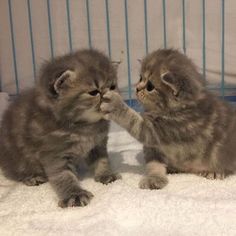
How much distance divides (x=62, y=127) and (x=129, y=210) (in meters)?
0.41

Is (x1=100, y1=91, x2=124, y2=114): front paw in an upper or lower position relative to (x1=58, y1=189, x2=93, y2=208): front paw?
upper

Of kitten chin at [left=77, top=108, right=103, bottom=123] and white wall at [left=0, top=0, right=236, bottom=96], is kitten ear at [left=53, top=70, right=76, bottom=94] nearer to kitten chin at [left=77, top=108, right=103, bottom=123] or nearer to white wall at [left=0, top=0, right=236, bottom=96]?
kitten chin at [left=77, top=108, right=103, bottom=123]

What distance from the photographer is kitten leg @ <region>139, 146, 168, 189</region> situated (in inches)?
73.8

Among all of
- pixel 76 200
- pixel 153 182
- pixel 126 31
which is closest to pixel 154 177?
pixel 153 182

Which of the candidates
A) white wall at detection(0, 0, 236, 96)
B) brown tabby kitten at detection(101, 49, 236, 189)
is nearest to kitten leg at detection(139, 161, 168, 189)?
brown tabby kitten at detection(101, 49, 236, 189)

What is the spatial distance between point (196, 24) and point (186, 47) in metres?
0.14

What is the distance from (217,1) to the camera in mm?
2734

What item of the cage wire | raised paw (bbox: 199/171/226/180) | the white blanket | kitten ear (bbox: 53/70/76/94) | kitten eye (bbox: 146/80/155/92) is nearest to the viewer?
the white blanket

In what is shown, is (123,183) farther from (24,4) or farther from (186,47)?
(24,4)

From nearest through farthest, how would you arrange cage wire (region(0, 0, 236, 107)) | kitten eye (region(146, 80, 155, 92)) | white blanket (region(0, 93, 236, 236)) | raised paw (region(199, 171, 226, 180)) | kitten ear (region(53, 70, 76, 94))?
white blanket (region(0, 93, 236, 236)) < kitten ear (region(53, 70, 76, 94)) < kitten eye (region(146, 80, 155, 92)) < raised paw (region(199, 171, 226, 180)) < cage wire (region(0, 0, 236, 107))

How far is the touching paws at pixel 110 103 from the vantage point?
1.78 metres

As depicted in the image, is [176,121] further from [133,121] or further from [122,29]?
[122,29]

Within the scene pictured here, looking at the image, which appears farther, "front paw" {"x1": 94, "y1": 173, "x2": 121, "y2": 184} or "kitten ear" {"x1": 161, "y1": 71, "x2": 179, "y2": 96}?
"front paw" {"x1": 94, "y1": 173, "x2": 121, "y2": 184}

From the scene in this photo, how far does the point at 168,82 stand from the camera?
177cm
